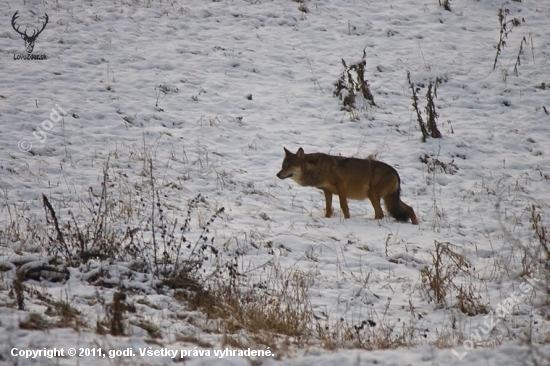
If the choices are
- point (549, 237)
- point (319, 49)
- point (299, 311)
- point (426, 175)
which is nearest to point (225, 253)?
point (299, 311)

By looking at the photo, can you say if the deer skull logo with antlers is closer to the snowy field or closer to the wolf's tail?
the snowy field

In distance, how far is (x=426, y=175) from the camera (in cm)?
1203

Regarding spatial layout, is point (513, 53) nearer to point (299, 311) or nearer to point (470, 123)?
point (470, 123)

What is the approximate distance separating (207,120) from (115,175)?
355cm

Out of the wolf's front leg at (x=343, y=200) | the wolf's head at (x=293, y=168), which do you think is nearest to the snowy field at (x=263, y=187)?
the wolf's front leg at (x=343, y=200)

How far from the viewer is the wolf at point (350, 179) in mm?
10320

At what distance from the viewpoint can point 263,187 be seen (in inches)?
437

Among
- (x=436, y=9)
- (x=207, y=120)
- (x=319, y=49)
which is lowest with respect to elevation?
(x=207, y=120)
